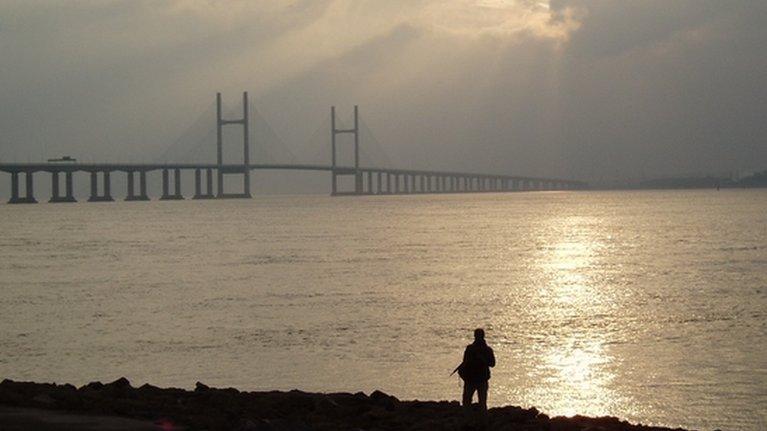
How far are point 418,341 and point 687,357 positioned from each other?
4.37 m

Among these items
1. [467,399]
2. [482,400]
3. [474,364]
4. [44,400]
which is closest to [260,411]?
[44,400]

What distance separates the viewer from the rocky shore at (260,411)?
10891mm

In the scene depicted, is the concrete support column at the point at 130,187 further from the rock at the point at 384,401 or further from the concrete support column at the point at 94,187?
the rock at the point at 384,401

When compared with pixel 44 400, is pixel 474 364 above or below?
above

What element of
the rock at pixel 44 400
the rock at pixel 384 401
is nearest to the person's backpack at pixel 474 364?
the rock at pixel 384 401

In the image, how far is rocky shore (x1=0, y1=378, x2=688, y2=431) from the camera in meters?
10.9

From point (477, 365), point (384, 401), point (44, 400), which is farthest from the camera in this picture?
point (384, 401)

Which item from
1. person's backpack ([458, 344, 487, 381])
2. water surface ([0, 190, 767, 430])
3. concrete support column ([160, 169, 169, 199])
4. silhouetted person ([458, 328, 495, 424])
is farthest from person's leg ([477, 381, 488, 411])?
concrete support column ([160, 169, 169, 199])

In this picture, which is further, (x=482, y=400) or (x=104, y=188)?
(x=104, y=188)

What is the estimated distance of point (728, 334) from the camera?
2097cm

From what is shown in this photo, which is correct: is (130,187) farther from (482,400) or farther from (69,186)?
(482,400)

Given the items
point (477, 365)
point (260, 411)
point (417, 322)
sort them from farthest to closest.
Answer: point (417, 322)
point (260, 411)
point (477, 365)

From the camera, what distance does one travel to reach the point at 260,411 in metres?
12.0

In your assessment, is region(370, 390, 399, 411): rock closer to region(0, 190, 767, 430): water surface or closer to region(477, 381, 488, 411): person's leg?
region(477, 381, 488, 411): person's leg
